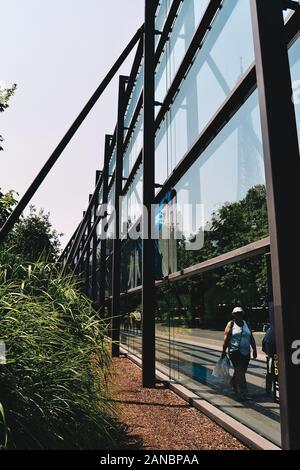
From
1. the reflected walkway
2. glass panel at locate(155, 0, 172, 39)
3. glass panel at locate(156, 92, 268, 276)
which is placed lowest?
the reflected walkway

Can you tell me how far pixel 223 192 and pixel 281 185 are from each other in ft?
7.84

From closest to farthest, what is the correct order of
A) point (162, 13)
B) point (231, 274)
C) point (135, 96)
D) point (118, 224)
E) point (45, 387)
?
point (45, 387), point (231, 274), point (162, 13), point (118, 224), point (135, 96)

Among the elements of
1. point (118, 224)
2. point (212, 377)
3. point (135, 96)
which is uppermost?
point (135, 96)

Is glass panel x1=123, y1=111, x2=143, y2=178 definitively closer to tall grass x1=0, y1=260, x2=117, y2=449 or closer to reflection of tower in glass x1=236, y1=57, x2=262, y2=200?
reflection of tower in glass x1=236, y1=57, x2=262, y2=200

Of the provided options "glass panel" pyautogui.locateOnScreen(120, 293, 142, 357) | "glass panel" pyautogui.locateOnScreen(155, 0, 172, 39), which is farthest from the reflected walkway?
"glass panel" pyautogui.locateOnScreen(155, 0, 172, 39)

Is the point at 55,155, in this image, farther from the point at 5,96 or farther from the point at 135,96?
the point at 135,96

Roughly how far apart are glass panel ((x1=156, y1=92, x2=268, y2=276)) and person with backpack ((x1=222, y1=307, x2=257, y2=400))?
0.87 meters

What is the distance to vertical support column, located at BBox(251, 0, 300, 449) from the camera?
2.72 metres

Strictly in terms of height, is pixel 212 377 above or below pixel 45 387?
below

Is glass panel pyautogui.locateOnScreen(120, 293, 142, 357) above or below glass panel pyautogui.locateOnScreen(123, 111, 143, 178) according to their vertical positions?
below

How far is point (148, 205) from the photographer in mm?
8367

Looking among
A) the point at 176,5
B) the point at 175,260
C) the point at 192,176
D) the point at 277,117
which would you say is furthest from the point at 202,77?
the point at 277,117

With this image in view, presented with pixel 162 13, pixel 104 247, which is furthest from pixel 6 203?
pixel 104 247

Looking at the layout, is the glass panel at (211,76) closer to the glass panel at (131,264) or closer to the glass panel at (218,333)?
the glass panel at (218,333)
